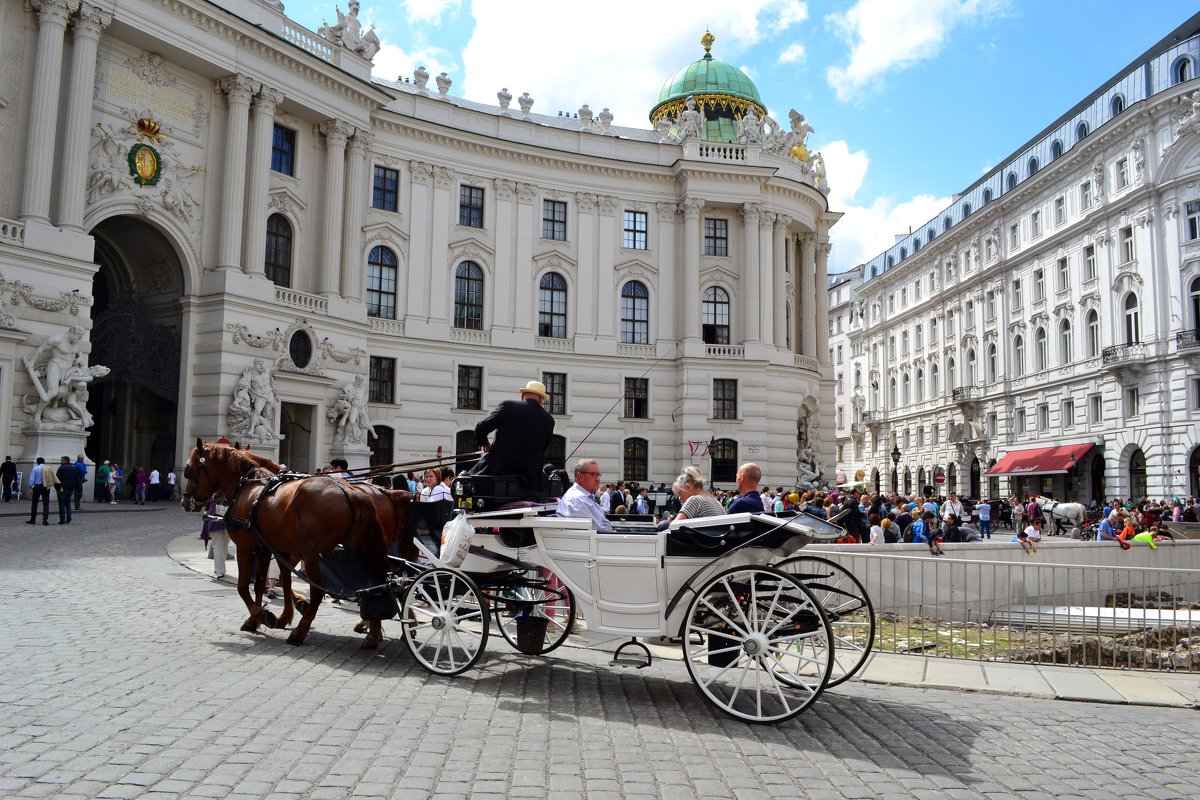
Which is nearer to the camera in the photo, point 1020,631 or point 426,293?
point 1020,631

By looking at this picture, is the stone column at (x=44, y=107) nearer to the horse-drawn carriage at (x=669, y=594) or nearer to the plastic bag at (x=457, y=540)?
the horse-drawn carriage at (x=669, y=594)

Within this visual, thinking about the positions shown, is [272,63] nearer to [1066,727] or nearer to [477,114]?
[477,114]

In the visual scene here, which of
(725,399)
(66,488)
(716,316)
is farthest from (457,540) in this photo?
(716,316)

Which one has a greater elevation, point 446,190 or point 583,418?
point 446,190

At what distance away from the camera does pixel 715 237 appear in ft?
148

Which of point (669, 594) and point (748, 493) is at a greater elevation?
point (748, 493)

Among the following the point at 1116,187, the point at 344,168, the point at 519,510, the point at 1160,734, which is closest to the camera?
the point at 1160,734

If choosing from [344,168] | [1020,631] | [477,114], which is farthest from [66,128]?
[1020,631]

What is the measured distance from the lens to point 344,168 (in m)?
36.7

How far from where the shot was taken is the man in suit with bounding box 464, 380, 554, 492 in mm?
8649

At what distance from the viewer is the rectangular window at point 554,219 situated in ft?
140

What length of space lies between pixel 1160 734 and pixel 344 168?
115ft

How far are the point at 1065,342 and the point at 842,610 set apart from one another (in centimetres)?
5003

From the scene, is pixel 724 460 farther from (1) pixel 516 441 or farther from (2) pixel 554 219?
(1) pixel 516 441
